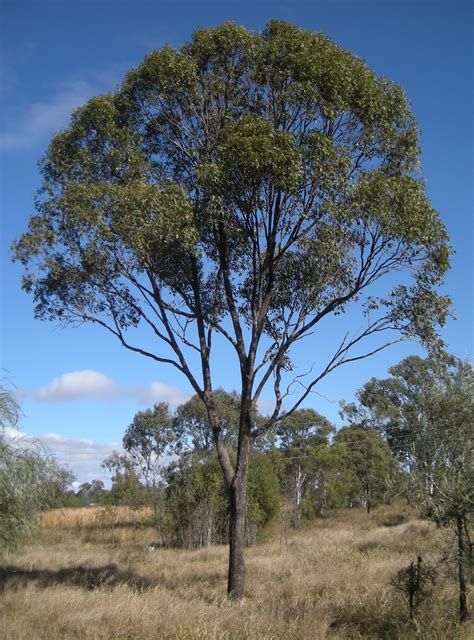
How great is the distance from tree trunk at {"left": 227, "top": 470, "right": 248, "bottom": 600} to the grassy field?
33 centimetres

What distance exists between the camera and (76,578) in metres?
15.4

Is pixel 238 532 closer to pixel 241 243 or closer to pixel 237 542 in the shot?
pixel 237 542

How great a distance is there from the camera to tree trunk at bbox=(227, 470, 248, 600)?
12.2m

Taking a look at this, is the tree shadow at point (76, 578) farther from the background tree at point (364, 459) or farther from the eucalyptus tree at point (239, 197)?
the background tree at point (364, 459)

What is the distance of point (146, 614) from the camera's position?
9617 mm

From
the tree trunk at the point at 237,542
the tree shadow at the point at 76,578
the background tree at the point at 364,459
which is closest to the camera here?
the tree trunk at the point at 237,542

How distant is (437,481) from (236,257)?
22.8 feet

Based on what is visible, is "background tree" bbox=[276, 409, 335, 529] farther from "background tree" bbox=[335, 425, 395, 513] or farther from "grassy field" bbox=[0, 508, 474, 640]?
"grassy field" bbox=[0, 508, 474, 640]

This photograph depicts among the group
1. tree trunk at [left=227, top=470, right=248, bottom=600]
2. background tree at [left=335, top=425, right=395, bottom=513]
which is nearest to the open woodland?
tree trunk at [left=227, top=470, right=248, bottom=600]

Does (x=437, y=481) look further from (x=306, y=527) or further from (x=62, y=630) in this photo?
(x=306, y=527)

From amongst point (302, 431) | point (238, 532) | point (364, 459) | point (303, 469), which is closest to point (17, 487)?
point (238, 532)

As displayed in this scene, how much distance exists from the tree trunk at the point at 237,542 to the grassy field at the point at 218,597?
1.09 ft

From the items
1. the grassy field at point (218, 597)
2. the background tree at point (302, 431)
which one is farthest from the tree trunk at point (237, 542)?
the background tree at point (302, 431)

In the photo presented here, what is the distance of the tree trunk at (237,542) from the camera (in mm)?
12242
